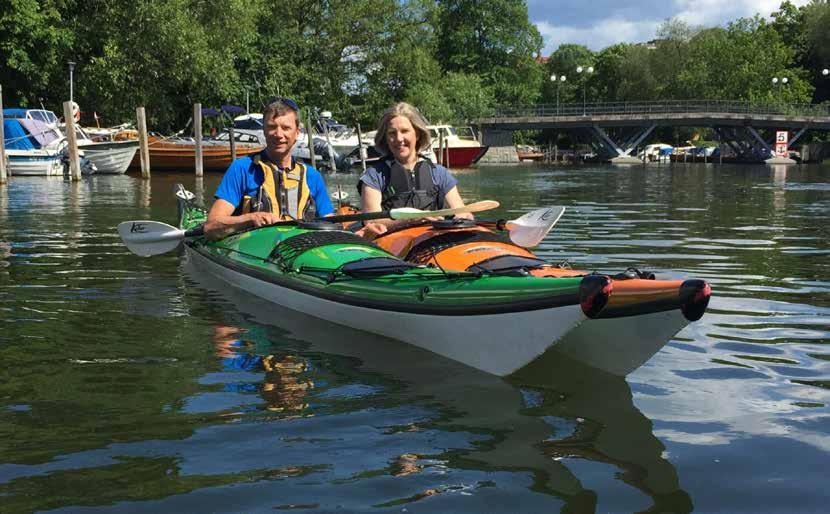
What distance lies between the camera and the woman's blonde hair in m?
6.61

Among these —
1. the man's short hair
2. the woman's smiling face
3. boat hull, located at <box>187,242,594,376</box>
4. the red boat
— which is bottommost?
boat hull, located at <box>187,242,594,376</box>

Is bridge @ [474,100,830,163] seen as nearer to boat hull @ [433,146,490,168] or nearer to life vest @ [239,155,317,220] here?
boat hull @ [433,146,490,168]

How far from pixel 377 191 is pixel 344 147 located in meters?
35.7

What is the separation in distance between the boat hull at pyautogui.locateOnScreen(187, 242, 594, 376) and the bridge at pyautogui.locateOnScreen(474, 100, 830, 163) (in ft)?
178

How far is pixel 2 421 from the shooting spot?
4262 millimetres

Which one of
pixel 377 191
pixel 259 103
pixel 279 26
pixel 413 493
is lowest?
pixel 413 493

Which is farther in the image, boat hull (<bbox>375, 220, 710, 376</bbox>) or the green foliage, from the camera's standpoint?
the green foliage

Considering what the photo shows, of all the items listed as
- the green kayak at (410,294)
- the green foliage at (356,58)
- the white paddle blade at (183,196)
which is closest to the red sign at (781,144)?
the green foliage at (356,58)

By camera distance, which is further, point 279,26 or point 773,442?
point 279,26

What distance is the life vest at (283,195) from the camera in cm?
726

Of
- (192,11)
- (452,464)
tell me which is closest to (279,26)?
(192,11)

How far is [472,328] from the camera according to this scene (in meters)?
4.88

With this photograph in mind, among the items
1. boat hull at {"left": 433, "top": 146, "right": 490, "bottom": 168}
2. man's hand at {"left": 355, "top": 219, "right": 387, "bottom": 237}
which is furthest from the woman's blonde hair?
boat hull at {"left": 433, "top": 146, "right": 490, "bottom": 168}

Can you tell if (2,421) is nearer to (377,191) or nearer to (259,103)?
(377,191)
